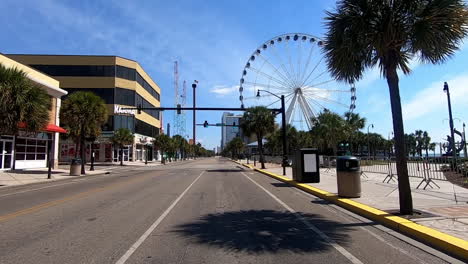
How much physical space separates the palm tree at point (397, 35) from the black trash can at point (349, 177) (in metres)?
3.35

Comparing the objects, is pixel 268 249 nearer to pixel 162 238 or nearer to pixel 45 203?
pixel 162 238

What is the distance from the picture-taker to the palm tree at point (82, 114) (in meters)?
30.0

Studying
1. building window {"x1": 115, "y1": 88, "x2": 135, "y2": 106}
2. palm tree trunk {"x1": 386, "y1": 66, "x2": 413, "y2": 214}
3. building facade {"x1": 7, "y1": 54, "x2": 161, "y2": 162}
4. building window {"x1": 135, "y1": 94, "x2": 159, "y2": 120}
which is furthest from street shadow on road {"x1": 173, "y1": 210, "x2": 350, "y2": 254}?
building window {"x1": 135, "y1": 94, "x2": 159, "y2": 120}

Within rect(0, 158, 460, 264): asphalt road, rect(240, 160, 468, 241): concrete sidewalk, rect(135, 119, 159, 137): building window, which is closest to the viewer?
rect(0, 158, 460, 264): asphalt road

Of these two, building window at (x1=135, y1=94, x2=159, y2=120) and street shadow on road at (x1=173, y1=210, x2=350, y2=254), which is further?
building window at (x1=135, y1=94, x2=159, y2=120)

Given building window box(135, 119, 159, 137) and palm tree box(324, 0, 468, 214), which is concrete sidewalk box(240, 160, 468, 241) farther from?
building window box(135, 119, 159, 137)

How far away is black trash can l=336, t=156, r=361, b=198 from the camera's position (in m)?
12.6

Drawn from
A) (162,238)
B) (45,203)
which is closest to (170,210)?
(162,238)

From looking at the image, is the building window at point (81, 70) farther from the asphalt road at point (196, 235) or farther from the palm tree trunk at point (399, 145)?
the palm tree trunk at point (399, 145)

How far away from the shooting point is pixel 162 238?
7.11 metres

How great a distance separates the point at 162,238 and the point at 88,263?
1799mm

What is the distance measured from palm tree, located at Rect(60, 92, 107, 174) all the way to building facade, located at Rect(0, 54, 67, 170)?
143 centimetres

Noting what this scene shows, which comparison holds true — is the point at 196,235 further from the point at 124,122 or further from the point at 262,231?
the point at 124,122

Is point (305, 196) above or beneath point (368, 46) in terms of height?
beneath
